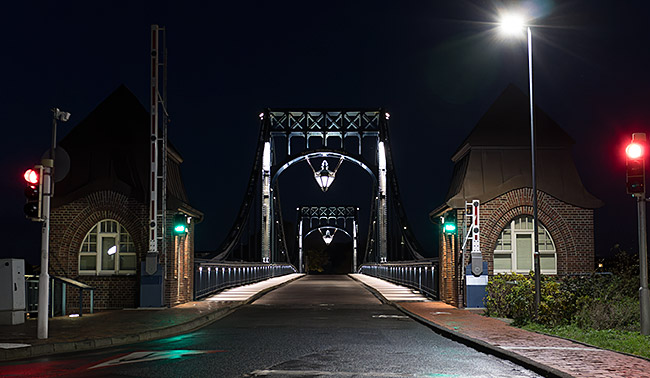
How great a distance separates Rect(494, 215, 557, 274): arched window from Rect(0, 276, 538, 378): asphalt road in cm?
740

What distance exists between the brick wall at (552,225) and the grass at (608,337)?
7231 millimetres

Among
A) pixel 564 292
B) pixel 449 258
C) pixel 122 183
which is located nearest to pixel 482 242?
pixel 449 258

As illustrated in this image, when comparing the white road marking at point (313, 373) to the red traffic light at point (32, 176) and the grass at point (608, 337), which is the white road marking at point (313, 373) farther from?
the red traffic light at point (32, 176)

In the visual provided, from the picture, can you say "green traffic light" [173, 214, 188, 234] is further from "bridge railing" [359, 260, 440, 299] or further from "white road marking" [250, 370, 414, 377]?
"white road marking" [250, 370, 414, 377]

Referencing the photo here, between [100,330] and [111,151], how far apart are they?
33.7 ft

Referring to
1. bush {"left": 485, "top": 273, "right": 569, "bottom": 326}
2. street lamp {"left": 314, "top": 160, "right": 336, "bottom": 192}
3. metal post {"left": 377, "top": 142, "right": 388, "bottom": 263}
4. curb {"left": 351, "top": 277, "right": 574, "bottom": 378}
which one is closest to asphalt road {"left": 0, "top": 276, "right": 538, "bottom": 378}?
curb {"left": 351, "top": 277, "right": 574, "bottom": 378}

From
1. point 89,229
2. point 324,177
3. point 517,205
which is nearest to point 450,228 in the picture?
point 517,205

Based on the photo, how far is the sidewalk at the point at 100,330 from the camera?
1217 centimetres

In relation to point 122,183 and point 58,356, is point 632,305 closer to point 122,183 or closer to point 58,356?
point 58,356

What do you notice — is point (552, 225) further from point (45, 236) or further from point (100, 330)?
point (45, 236)

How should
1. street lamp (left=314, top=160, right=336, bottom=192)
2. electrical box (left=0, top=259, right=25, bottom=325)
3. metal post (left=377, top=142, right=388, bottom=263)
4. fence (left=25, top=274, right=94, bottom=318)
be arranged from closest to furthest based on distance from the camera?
electrical box (left=0, top=259, right=25, bottom=325) → fence (left=25, top=274, right=94, bottom=318) → street lamp (left=314, top=160, right=336, bottom=192) → metal post (left=377, top=142, right=388, bottom=263)

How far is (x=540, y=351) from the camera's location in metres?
11.4

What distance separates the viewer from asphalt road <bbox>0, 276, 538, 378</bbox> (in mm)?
9711

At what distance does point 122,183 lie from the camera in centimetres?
2206
